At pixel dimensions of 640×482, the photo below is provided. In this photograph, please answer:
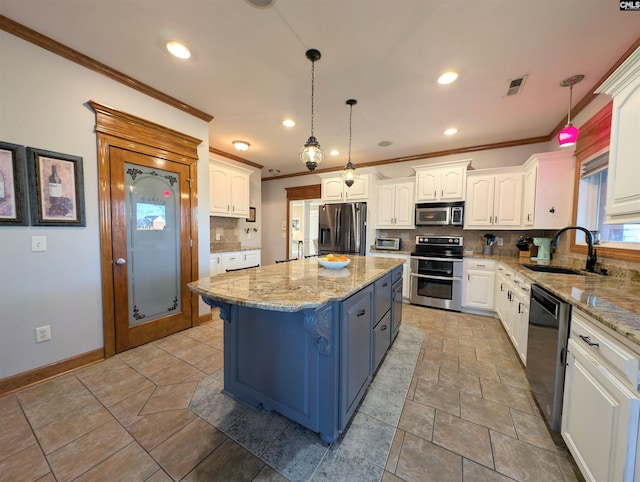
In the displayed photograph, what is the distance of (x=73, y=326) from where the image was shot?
6.82 ft

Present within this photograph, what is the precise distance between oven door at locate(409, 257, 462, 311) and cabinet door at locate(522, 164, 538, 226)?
3.20 ft

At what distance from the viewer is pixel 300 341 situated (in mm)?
1415

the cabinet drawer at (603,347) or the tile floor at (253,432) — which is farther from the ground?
the cabinet drawer at (603,347)

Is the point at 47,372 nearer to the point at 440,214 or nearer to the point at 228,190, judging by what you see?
the point at 228,190

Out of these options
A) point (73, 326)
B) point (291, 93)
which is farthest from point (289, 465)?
point (291, 93)

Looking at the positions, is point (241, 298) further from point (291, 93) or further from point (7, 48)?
point (7, 48)

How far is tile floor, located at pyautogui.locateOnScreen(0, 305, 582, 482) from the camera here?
1.24 m

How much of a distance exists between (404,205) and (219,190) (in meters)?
3.17

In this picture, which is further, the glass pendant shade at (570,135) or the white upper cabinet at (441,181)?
the white upper cabinet at (441,181)

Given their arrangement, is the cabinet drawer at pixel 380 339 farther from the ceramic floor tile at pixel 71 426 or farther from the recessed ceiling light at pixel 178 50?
the recessed ceiling light at pixel 178 50

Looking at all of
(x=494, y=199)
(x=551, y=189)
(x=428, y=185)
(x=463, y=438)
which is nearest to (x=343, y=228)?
(x=428, y=185)

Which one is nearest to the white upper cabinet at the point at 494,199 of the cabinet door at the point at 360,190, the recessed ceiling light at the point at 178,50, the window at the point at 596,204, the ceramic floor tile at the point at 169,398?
the window at the point at 596,204

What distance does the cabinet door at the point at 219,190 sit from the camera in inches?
151

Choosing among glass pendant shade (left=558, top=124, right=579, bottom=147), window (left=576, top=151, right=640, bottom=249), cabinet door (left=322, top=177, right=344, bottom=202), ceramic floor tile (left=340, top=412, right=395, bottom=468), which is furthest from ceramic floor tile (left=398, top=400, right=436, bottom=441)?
cabinet door (left=322, top=177, right=344, bottom=202)
